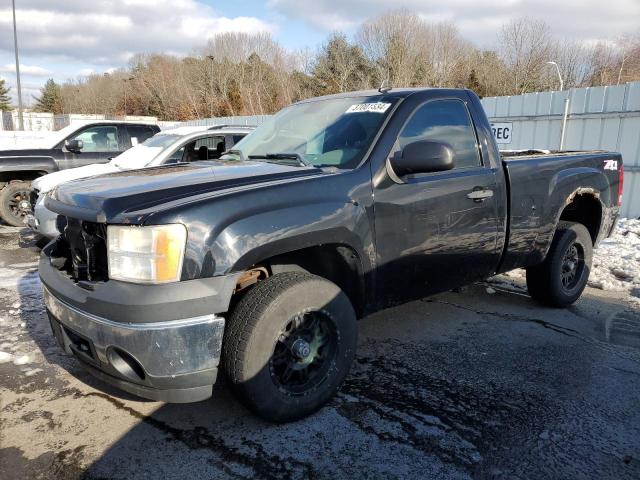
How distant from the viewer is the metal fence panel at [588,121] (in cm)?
953

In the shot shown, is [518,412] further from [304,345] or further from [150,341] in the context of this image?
[150,341]

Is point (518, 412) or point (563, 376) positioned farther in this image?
point (563, 376)

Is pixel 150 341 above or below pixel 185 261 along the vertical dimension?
below

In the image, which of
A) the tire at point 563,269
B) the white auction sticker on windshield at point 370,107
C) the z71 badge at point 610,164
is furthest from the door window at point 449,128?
the z71 badge at point 610,164

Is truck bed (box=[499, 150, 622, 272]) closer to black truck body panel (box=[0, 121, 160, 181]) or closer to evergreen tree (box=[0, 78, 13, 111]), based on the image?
black truck body panel (box=[0, 121, 160, 181])

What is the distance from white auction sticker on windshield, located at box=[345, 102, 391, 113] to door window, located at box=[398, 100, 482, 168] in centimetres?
20

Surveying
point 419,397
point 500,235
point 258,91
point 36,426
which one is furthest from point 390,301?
point 258,91

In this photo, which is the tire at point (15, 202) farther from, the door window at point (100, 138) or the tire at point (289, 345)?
the tire at point (289, 345)

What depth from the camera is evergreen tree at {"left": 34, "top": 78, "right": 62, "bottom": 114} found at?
68562 mm

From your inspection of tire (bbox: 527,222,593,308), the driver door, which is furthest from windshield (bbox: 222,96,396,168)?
tire (bbox: 527,222,593,308)

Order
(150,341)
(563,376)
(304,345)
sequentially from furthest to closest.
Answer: (563,376) < (304,345) < (150,341)

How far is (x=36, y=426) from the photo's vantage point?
9.50ft

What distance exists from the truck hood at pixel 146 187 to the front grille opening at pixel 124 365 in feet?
2.11

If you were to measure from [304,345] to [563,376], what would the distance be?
194cm
